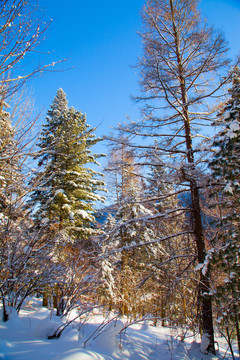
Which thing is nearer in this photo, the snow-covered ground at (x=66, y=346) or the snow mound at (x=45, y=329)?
the snow-covered ground at (x=66, y=346)

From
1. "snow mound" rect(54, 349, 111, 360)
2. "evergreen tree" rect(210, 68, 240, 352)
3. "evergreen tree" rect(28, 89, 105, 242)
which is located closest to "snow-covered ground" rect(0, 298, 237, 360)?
"snow mound" rect(54, 349, 111, 360)

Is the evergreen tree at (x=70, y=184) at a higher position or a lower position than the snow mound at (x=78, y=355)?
higher

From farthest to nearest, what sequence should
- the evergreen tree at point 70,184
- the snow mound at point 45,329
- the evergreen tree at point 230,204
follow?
1. the evergreen tree at point 70,184
2. the evergreen tree at point 230,204
3. the snow mound at point 45,329

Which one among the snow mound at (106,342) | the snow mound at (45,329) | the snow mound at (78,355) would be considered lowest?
the snow mound at (106,342)

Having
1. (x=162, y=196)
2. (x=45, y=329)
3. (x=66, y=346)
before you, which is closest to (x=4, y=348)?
(x=66, y=346)

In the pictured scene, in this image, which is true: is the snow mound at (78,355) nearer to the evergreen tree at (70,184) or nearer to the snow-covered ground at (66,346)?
the snow-covered ground at (66,346)

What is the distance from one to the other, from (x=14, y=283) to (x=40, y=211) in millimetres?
7747

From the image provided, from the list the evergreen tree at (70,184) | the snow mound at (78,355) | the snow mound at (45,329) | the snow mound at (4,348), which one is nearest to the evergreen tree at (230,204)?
the snow mound at (78,355)

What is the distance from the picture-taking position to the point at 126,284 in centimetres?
938

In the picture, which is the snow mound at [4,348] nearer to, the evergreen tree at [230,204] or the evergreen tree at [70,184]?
the evergreen tree at [230,204]

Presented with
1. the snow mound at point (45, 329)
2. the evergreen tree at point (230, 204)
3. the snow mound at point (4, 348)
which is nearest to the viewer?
the snow mound at point (4, 348)

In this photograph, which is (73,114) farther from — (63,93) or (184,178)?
(184,178)

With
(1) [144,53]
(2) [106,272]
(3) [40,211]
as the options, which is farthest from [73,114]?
(2) [106,272]

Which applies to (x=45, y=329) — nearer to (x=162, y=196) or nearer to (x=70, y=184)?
(x=162, y=196)
